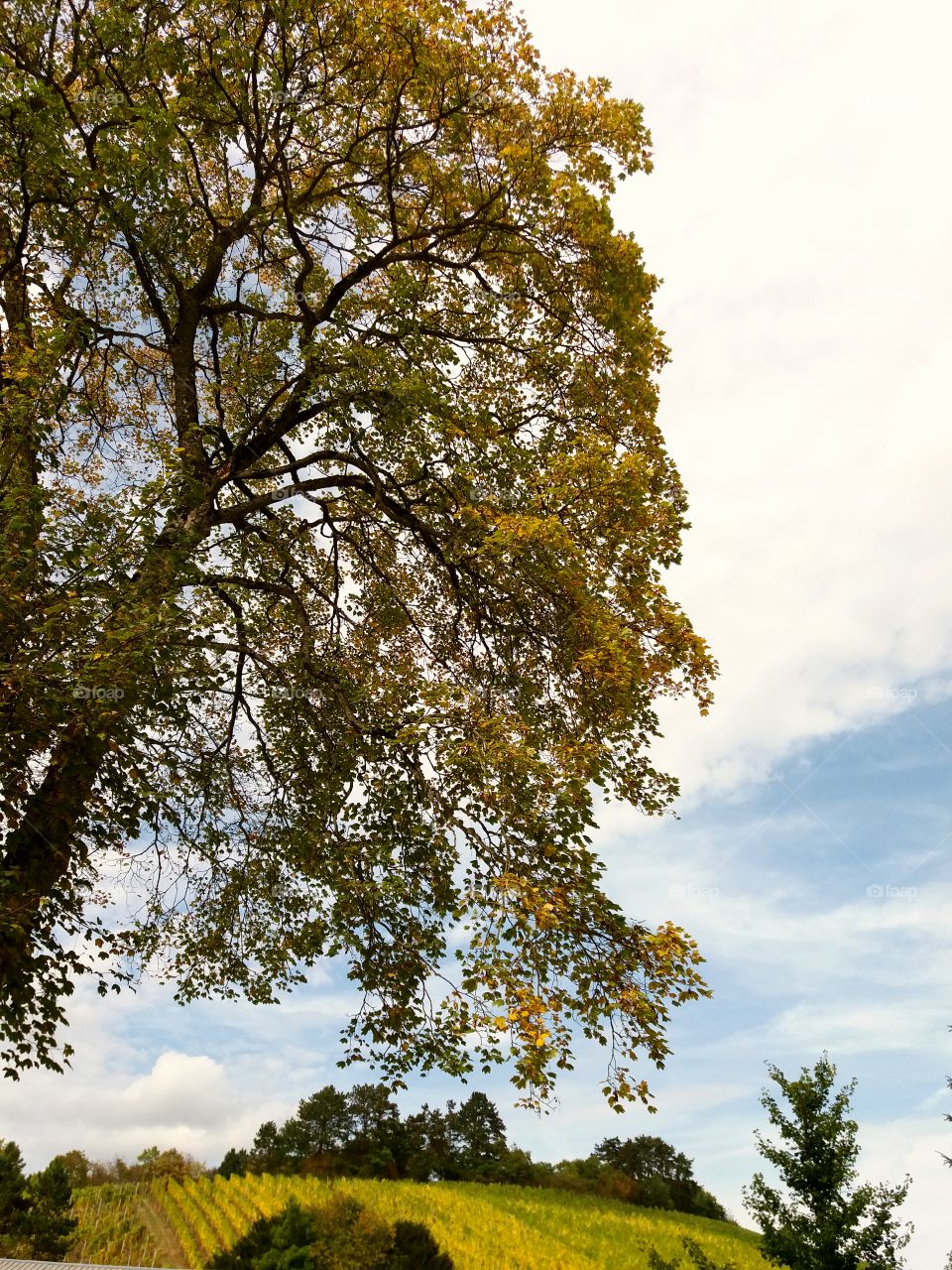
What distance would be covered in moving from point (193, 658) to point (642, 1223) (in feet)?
98.0

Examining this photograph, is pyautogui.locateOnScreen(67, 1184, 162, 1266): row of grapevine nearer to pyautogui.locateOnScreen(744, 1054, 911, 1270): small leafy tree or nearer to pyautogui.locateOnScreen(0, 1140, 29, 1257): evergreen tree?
pyautogui.locateOnScreen(0, 1140, 29, 1257): evergreen tree

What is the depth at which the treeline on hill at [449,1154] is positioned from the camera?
113 ft

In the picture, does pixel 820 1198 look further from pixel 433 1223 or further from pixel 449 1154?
pixel 449 1154

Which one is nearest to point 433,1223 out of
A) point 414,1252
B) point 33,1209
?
point 414,1252

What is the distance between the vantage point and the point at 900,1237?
13.1 meters

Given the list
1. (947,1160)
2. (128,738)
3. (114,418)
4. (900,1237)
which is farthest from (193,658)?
(947,1160)

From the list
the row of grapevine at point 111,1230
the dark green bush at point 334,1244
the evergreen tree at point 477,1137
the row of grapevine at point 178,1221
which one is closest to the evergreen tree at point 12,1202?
the row of grapevine at point 111,1230

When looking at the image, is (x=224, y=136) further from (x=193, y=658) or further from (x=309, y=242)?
(x=193, y=658)

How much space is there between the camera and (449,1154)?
36219mm

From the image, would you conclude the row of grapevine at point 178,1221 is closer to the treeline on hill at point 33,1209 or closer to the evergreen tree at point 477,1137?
the treeline on hill at point 33,1209

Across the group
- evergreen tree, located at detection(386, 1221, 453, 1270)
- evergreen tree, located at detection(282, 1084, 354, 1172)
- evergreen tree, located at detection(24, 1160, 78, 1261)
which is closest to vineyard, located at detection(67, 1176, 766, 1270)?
evergreen tree, located at detection(24, 1160, 78, 1261)

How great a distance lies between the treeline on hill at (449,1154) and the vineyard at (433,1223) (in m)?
3.27

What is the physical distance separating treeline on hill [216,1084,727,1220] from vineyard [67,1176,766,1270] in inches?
129

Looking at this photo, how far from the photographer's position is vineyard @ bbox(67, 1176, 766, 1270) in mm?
20391
